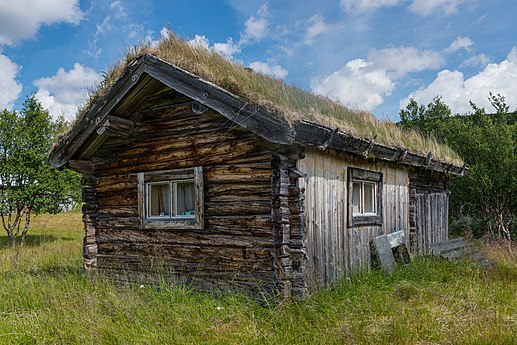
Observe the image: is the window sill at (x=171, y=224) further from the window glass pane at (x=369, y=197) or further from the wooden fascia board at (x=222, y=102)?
the window glass pane at (x=369, y=197)

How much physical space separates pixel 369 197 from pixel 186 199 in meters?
3.42

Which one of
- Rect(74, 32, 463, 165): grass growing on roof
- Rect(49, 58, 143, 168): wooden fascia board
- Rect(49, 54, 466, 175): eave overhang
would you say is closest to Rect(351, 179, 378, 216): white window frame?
Rect(49, 54, 466, 175): eave overhang

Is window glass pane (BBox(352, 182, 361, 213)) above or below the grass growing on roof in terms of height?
below

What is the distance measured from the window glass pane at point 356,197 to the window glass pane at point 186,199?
2.79 metres

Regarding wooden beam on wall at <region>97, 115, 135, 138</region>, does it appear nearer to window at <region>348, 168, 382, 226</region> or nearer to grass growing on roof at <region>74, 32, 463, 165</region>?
grass growing on roof at <region>74, 32, 463, 165</region>

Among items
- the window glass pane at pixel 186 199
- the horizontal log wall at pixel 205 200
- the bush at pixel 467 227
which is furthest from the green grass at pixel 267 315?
the bush at pixel 467 227

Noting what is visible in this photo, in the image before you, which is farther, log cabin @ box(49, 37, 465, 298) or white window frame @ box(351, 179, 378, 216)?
white window frame @ box(351, 179, 378, 216)

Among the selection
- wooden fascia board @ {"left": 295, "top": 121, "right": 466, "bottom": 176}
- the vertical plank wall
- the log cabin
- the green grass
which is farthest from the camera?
the vertical plank wall

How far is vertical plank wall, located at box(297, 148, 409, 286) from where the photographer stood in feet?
20.7

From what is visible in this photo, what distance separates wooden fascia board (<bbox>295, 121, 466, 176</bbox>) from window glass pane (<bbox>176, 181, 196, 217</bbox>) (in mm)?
2186

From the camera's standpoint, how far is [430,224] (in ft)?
35.9

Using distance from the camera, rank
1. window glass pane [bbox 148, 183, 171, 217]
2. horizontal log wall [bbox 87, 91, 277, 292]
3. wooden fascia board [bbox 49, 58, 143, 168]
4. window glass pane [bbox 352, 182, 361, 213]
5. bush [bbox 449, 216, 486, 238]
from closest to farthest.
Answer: horizontal log wall [bbox 87, 91, 277, 292]
wooden fascia board [bbox 49, 58, 143, 168]
window glass pane [bbox 148, 183, 171, 217]
window glass pane [bbox 352, 182, 361, 213]
bush [bbox 449, 216, 486, 238]

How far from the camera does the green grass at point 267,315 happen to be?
4.57 meters

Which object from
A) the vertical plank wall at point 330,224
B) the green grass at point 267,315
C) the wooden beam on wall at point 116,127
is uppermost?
the wooden beam on wall at point 116,127
